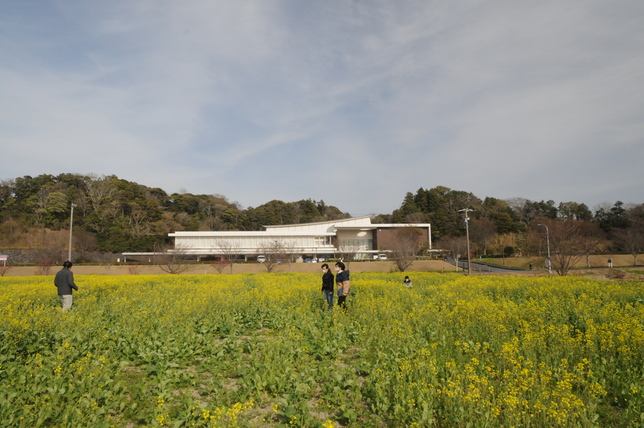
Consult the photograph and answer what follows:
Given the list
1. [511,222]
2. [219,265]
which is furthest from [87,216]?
[511,222]

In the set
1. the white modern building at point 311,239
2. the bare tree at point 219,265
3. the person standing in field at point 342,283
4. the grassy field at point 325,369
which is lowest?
the bare tree at point 219,265

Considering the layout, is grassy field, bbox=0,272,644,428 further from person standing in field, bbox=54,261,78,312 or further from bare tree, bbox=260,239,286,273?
bare tree, bbox=260,239,286,273

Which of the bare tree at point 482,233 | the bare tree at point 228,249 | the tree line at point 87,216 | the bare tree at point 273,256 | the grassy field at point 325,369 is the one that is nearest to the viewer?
the grassy field at point 325,369

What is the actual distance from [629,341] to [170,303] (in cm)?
1124

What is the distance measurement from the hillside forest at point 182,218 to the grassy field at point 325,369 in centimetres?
4203

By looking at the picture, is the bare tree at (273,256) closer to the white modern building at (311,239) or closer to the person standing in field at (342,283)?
the white modern building at (311,239)

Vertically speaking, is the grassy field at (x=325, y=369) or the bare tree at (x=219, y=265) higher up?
the grassy field at (x=325, y=369)

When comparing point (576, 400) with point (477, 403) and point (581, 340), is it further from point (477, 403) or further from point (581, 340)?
point (581, 340)

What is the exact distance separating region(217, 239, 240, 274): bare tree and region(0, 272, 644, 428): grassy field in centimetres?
4121

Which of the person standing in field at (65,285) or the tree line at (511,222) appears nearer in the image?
the person standing in field at (65,285)

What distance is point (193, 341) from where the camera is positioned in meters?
7.40

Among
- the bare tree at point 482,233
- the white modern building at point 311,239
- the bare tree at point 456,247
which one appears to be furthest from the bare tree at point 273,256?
the bare tree at point 482,233

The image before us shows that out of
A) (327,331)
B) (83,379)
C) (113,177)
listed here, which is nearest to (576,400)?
(327,331)

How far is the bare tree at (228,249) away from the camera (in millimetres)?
51072
